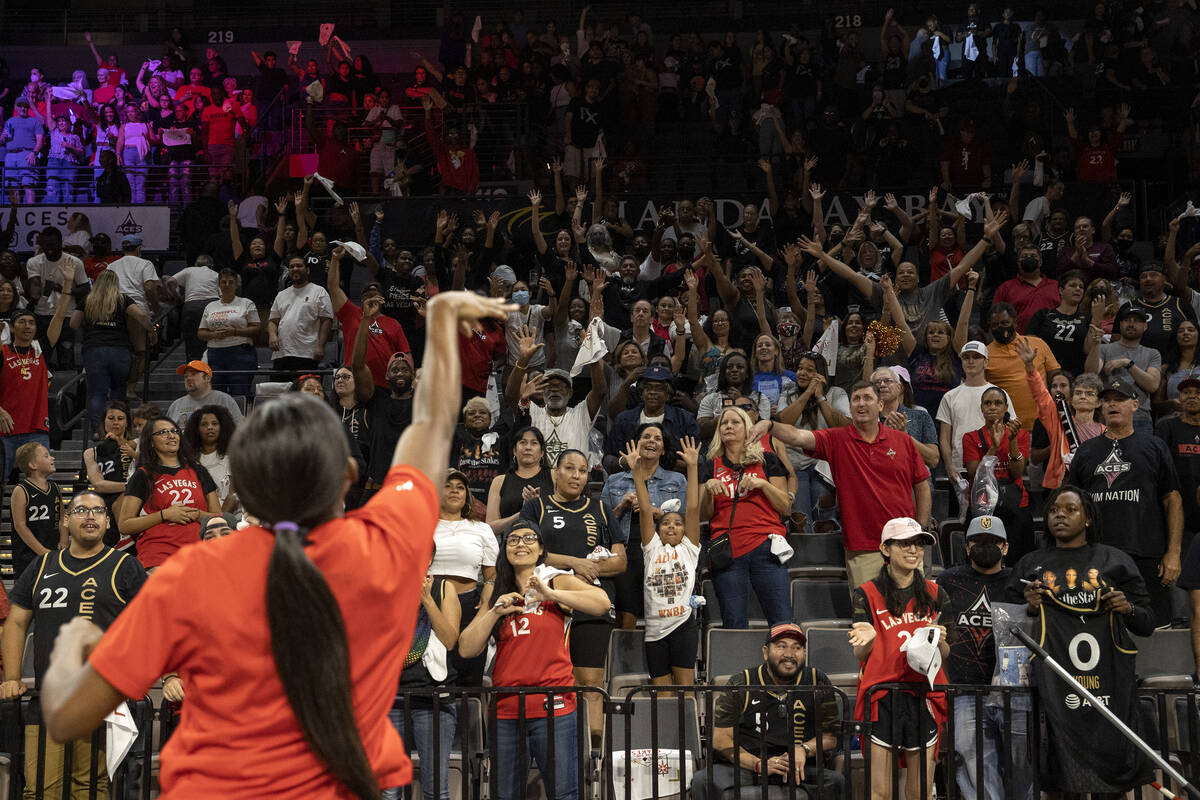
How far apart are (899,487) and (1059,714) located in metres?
2.52

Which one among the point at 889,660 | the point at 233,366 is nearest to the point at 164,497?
the point at 233,366

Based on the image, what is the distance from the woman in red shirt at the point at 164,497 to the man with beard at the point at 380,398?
4.51 ft

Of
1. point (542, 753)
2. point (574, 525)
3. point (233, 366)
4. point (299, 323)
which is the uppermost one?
point (299, 323)

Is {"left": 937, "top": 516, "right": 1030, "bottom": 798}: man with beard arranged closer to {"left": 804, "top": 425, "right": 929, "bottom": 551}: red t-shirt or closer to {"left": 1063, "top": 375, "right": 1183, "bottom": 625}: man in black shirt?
{"left": 804, "top": 425, "right": 929, "bottom": 551}: red t-shirt

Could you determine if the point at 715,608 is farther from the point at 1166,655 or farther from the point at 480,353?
the point at 480,353

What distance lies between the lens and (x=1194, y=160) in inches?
635

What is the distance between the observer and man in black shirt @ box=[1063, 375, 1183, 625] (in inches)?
329

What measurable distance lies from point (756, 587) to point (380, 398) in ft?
12.6

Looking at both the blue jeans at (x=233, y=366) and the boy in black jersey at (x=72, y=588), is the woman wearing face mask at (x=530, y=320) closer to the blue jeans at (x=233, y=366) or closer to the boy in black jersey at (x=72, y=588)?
the blue jeans at (x=233, y=366)

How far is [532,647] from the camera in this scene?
22.7ft

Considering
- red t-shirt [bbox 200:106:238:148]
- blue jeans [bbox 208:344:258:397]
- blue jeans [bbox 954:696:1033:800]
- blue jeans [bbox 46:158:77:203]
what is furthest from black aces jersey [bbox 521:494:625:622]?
blue jeans [bbox 46:158:77:203]

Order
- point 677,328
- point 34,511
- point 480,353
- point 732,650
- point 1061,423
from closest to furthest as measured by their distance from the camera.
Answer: point 732,650
point 34,511
point 1061,423
point 677,328
point 480,353

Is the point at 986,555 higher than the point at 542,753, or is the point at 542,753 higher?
the point at 986,555

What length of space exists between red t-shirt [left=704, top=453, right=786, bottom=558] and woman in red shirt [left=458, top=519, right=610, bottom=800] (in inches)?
65.3
